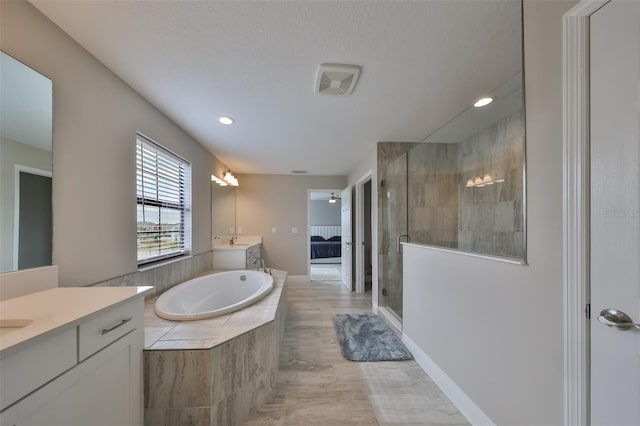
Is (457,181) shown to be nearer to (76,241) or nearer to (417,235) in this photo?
(417,235)

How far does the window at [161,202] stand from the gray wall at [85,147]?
19 cm

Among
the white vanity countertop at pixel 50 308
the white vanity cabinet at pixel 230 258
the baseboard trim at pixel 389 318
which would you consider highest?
the white vanity countertop at pixel 50 308

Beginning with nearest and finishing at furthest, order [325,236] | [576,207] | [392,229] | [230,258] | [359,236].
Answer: [576,207]
[392,229]
[230,258]
[359,236]
[325,236]

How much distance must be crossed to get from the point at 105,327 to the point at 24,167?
0.87 metres

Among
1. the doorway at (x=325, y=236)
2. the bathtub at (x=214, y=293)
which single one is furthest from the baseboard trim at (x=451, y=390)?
the doorway at (x=325, y=236)

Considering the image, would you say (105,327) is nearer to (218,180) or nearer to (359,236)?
(218,180)

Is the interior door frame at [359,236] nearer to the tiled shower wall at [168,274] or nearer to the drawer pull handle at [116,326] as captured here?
the tiled shower wall at [168,274]

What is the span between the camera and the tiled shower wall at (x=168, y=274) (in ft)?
5.99

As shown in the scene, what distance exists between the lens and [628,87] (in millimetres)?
788

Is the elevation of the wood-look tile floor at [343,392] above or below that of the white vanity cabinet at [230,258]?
below

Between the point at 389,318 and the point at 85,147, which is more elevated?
the point at 85,147

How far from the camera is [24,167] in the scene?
1140mm

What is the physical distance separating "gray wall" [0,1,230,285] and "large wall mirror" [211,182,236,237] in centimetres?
187

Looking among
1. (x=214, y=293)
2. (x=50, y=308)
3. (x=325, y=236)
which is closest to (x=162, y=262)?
(x=214, y=293)
